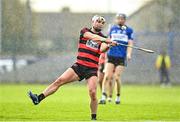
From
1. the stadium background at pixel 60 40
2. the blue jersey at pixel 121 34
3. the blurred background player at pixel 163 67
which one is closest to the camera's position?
the blue jersey at pixel 121 34

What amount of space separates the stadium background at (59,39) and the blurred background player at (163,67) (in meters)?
0.86

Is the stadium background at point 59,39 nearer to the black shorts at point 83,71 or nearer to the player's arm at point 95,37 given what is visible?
the black shorts at point 83,71

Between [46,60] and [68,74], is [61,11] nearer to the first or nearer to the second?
[46,60]

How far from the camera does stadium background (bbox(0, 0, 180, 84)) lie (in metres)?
40.2

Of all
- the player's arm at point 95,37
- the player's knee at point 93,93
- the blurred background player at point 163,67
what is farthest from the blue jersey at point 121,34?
the blurred background player at point 163,67

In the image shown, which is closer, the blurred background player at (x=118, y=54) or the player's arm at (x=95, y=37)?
the player's arm at (x=95, y=37)

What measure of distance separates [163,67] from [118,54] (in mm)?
18004

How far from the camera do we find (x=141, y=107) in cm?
1883

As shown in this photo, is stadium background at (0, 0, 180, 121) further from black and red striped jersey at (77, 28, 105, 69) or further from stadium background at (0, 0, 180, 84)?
black and red striped jersey at (77, 28, 105, 69)

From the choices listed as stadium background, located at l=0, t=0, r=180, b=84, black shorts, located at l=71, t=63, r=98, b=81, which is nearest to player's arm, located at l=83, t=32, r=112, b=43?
black shorts, located at l=71, t=63, r=98, b=81

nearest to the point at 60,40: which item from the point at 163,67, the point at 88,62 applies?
the point at 163,67

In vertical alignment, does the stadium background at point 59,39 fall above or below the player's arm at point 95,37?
below

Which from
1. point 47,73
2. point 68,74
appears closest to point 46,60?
point 47,73

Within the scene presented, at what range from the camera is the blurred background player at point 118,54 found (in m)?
20.1
